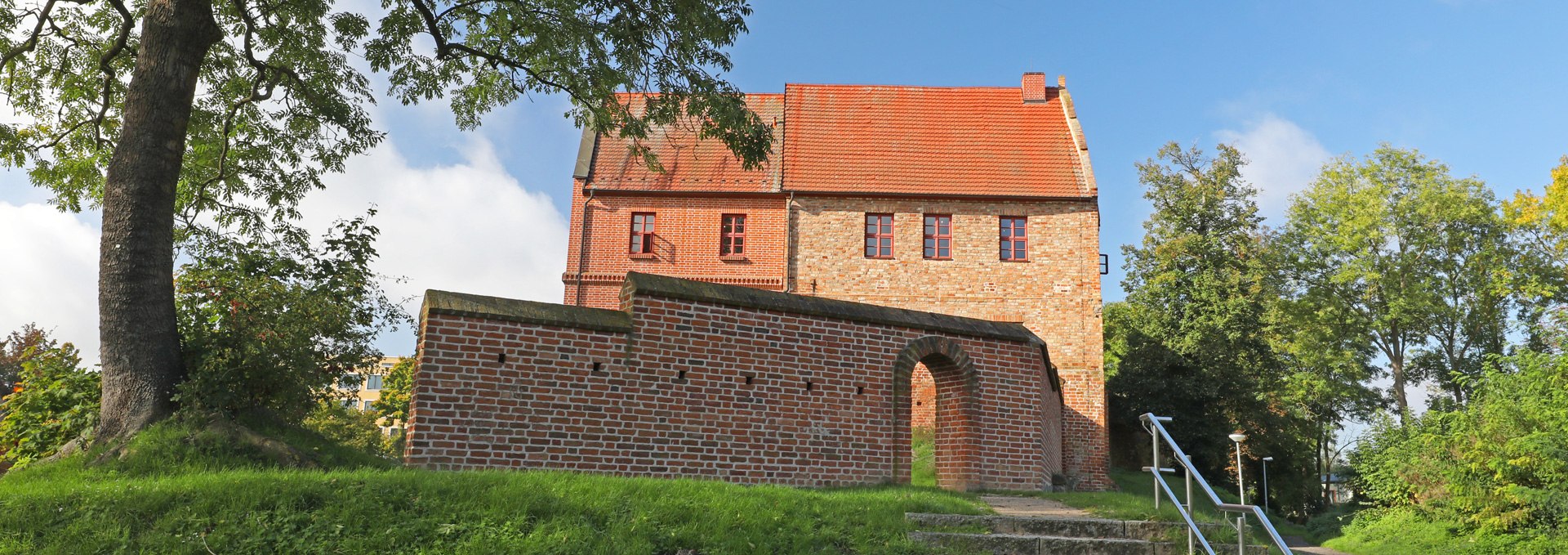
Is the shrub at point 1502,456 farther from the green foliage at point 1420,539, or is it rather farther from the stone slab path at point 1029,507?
the stone slab path at point 1029,507

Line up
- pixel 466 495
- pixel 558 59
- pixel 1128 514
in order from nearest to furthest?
pixel 466 495 < pixel 1128 514 < pixel 558 59

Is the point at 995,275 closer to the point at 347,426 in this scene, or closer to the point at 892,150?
the point at 892,150

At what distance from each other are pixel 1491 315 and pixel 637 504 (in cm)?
3513

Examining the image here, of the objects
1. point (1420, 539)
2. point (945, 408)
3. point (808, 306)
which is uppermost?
point (808, 306)

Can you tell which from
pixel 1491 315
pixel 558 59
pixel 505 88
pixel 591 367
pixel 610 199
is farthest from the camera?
pixel 1491 315

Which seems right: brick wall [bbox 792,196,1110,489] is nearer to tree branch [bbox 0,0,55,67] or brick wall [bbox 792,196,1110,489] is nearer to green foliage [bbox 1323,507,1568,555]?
green foliage [bbox 1323,507,1568,555]

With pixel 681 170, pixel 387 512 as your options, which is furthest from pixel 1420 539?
pixel 387 512

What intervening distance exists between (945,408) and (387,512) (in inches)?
281

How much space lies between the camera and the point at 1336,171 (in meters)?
34.7

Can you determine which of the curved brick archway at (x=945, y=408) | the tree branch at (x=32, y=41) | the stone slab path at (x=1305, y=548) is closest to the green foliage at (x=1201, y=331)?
the stone slab path at (x=1305, y=548)

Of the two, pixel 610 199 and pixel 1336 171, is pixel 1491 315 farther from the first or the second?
pixel 610 199

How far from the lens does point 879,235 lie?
2359 cm

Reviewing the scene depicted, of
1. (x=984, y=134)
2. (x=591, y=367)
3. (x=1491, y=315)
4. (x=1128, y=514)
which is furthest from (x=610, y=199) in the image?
(x=1491, y=315)

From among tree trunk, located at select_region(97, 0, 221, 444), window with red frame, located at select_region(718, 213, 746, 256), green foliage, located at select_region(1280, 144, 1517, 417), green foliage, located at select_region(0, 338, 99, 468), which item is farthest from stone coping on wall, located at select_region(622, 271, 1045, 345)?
green foliage, located at select_region(1280, 144, 1517, 417)
